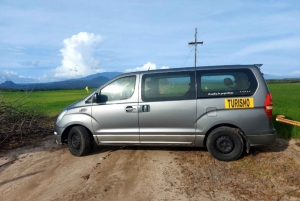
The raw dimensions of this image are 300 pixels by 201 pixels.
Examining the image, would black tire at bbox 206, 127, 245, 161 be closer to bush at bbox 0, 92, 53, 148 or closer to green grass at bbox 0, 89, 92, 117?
bush at bbox 0, 92, 53, 148

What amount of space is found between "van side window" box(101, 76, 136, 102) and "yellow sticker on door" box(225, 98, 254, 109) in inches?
83.4

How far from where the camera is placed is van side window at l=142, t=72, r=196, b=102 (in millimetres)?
5582

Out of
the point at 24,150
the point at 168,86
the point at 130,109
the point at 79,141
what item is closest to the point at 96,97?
the point at 130,109

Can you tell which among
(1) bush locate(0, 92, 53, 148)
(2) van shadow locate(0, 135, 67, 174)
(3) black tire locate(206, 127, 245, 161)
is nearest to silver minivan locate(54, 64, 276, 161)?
(3) black tire locate(206, 127, 245, 161)

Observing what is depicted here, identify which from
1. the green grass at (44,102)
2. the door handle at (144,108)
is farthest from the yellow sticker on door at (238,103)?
the green grass at (44,102)

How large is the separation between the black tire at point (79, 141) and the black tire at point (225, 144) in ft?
9.18

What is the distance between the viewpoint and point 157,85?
19.1 ft

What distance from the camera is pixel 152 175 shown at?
4906 mm

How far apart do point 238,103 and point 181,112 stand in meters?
1.17

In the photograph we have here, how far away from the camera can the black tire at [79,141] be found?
20.1ft

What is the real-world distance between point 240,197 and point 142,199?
58.6 inches

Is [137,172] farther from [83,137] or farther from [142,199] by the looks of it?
[83,137]

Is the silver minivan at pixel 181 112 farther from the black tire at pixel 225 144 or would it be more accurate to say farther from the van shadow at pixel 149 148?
the van shadow at pixel 149 148

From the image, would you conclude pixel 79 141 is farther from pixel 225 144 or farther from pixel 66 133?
pixel 225 144
